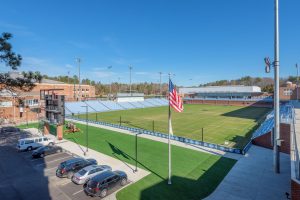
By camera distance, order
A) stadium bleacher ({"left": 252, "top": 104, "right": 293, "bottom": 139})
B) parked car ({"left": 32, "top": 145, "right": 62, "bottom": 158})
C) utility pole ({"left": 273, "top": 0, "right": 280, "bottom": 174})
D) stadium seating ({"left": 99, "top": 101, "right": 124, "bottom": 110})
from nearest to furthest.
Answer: utility pole ({"left": 273, "top": 0, "right": 280, "bottom": 174}), parked car ({"left": 32, "top": 145, "right": 62, "bottom": 158}), stadium bleacher ({"left": 252, "top": 104, "right": 293, "bottom": 139}), stadium seating ({"left": 99, "top": 101, "right": 124, "bottom": 110})

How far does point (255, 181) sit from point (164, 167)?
25.8 feet

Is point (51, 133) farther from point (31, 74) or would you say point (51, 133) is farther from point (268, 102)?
point (268, 102)

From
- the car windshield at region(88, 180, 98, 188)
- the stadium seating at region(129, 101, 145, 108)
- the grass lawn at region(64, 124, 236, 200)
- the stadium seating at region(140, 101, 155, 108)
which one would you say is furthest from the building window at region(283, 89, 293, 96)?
the car windshield at region(88, 180, 98, 188)

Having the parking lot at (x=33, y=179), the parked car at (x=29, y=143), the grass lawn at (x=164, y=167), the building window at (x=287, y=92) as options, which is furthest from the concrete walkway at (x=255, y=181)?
the building window at (x=287, y=92)

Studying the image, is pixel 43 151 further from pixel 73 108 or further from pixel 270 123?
pixel 73 108

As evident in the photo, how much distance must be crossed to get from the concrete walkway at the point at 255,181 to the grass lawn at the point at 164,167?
741 mm

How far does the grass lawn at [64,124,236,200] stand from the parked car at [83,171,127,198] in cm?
83

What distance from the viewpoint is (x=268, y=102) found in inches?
3150

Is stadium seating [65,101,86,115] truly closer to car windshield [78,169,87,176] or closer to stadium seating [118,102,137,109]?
stadium seating [118,102,137,109]

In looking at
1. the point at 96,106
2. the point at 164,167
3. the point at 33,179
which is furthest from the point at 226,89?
the point at 33,179

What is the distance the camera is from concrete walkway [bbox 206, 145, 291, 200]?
46.0 feet

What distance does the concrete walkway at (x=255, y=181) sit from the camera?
46.0 ft

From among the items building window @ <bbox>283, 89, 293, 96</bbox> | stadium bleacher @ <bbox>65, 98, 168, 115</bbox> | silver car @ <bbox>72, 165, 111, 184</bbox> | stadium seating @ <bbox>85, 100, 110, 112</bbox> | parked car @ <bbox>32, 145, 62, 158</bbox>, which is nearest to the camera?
silver car @ <bbox>72, 165, 111, 184</bbox>

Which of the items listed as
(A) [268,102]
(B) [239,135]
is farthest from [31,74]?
(A) [268,102]
